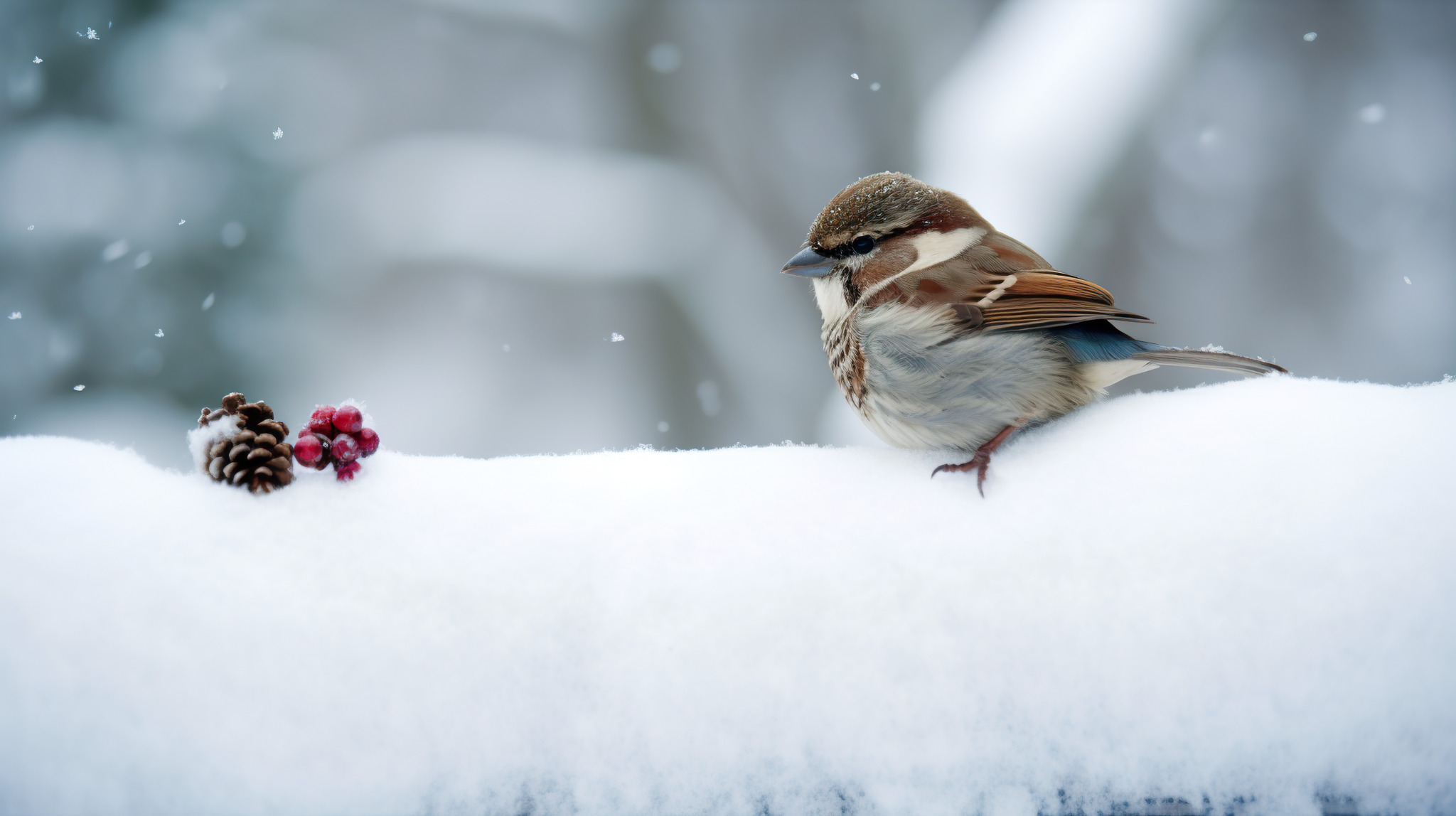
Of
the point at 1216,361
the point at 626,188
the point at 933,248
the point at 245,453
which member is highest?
the point at 626,188

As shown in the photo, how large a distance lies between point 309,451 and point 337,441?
35 millimetres

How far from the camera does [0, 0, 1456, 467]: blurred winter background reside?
11.9ft

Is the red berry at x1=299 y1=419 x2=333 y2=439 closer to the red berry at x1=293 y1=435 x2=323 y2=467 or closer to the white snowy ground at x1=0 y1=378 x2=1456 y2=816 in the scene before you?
the red berry at x1=293 y1=435 x2=323 y2=467

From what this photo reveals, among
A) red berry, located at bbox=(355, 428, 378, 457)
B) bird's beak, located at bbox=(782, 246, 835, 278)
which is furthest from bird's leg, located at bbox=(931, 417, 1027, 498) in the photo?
red berry, located at bbox=(355, 428, 378, 457)

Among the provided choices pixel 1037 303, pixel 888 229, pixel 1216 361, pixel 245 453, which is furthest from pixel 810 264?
pixel 245 453

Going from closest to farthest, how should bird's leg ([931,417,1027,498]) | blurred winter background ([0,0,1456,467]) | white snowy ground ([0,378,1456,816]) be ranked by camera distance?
white snowy ground ([0,378,1456,816]) → bird's leg ([931,417,1027,498]) → blurred winter background ([0,0,1456,467])

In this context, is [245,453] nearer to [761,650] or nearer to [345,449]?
[345,449]

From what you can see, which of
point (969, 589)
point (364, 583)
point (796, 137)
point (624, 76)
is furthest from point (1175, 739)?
point (624, 76)

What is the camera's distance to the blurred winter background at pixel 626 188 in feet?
11.9

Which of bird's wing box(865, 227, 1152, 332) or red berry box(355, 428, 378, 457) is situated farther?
bird's wing box(865, 227, 1152, 332)

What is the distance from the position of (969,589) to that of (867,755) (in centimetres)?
20

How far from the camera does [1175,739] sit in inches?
27.5

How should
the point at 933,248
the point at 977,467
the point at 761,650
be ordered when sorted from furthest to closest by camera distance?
the point at 933,248 < the point at 977,467 < the point at 761,650

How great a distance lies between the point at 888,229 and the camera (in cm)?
Answer: 145
